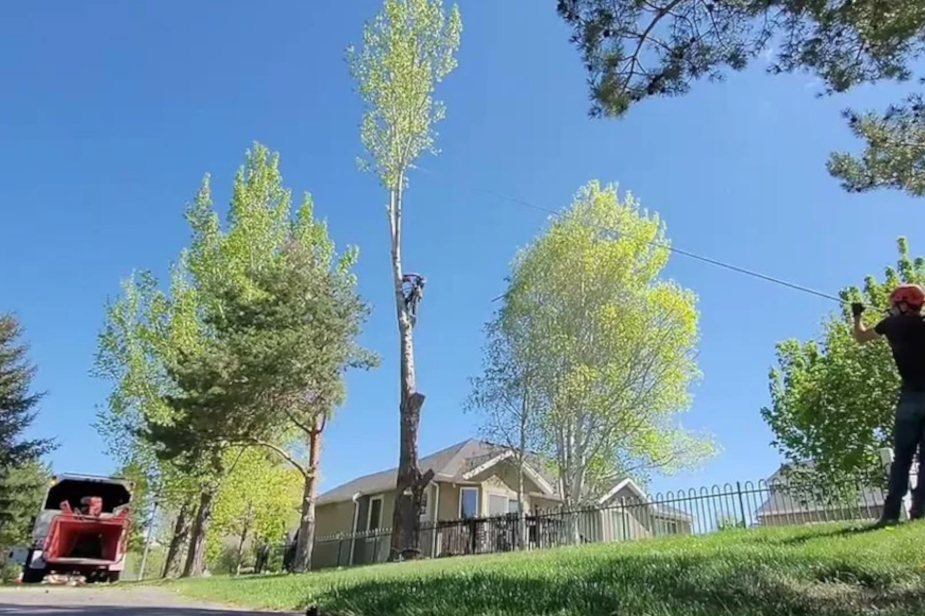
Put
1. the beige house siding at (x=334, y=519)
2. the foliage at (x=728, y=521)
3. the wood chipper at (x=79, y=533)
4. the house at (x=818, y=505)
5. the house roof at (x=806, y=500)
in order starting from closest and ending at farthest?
the house at (x=818, y=505) < the house roof at (x=806, y=500) < the foliage at (x=728, y=521) < the wood chipper at (x=79, y=533) < the beige house siding at (x=334, y=519)

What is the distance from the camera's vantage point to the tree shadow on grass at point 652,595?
2.69 meters

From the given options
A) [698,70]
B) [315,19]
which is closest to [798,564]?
[698,70]

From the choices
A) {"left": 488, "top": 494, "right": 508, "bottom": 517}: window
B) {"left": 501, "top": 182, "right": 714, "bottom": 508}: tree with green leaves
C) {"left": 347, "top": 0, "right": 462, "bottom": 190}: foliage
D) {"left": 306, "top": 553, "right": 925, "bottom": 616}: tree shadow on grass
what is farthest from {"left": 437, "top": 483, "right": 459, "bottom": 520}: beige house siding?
{"left": 306, "top": 553, "right": 925, "bottom": 616}: tree shadow on grass

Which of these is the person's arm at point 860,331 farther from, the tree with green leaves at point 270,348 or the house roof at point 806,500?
the tree with green leaves at point 270,348

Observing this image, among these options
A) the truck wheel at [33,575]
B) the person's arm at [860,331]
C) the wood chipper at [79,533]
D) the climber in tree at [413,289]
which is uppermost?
the climber in tree at [413,289]

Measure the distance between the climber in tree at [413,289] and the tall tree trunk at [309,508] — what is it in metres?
3.81

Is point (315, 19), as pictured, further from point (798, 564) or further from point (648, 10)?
point (798, 564)

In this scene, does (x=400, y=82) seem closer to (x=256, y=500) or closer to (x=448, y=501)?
(x=448, y=501)

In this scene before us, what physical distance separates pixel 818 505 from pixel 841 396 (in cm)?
1149

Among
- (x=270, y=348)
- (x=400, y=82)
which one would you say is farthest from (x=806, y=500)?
(x=400, y=82)

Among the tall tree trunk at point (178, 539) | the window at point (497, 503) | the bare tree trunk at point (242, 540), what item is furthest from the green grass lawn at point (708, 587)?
the bare tree trunk at point (242, 540)

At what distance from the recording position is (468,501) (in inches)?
944

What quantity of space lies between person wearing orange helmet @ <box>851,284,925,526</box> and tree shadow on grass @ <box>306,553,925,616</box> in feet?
5.81

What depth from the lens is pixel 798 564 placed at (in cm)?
365
